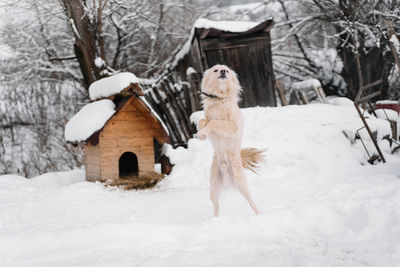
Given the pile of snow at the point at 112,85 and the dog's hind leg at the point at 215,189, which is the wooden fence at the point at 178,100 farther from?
the dog's hind leg at the point at 215,189

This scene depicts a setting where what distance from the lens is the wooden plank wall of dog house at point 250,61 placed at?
298 inches

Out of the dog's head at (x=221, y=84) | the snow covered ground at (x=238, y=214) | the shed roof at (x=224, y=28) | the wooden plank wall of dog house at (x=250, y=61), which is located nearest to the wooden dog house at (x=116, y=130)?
the snow covered ground at (x=238, y=214)

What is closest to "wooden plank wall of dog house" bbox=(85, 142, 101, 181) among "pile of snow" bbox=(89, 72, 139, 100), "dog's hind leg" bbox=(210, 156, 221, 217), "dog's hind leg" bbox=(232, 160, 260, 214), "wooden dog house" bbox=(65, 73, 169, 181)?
"wooden dog house" bbox=(65, 73, 169, 181)

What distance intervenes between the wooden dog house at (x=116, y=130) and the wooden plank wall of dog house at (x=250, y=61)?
3068mm

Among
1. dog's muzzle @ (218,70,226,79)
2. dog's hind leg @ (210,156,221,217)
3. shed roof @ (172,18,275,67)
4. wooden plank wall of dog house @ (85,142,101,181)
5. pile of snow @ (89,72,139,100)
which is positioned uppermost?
shed roof @ (172,18,275,67)

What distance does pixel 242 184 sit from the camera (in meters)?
2.81

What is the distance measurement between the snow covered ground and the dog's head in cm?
107

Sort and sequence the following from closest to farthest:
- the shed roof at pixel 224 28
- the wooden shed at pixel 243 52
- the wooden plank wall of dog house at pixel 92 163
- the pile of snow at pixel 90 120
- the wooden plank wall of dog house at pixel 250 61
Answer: the pile of snow at pixel 90 120
the wooden plank wall of dog house at pixel 92 163
the shed roof at pixel 224 28
the wooden shed at pixel 243 52
the wooden plank wall of dog house at pixel 250 61

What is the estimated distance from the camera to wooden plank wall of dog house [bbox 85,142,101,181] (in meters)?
4.82

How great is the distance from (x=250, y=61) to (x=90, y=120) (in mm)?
4469

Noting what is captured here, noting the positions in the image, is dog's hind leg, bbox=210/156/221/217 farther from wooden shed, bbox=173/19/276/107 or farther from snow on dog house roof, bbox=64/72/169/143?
wooden shed, bbox=173/19/276/107

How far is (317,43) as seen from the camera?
46.1ft

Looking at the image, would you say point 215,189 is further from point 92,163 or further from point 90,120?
point 92,163

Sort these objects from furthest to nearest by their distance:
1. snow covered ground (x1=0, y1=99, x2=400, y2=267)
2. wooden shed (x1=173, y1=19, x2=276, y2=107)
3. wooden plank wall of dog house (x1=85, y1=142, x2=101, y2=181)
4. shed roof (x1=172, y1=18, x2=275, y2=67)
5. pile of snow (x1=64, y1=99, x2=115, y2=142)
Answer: wooden shed (x1=173, y1=19, x2=276, y2=107), shed roof (x1=172, y1=18, x2=275, y2=67), wooden plank wall of dog house (x1=85, y1=142, x2=101, y2=181), pile of snow (x1=64, y1=99, x2=115, y2=142), snow covered ground (x1=0, y1=99, x2=400, y2=267)
